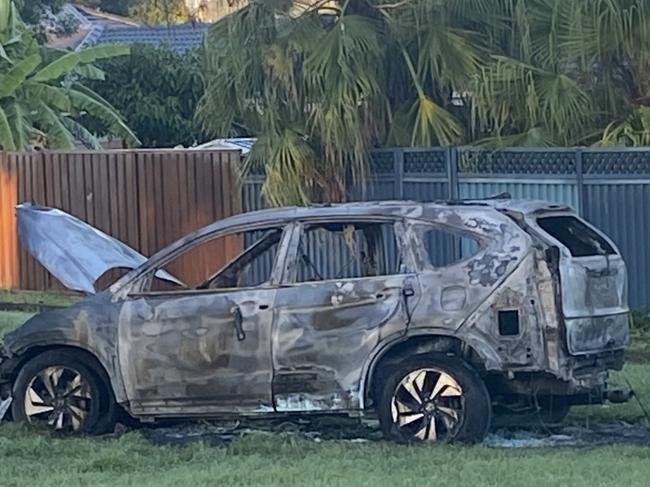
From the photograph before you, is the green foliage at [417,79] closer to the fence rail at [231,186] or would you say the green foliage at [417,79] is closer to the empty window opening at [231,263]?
the fence rail at [231,186]

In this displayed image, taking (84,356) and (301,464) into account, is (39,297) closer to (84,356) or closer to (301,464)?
(84,356)

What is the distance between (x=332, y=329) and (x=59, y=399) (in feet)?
6.72

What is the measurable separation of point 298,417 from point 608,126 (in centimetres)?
686

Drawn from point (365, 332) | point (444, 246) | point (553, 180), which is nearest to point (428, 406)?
point (365, 332)

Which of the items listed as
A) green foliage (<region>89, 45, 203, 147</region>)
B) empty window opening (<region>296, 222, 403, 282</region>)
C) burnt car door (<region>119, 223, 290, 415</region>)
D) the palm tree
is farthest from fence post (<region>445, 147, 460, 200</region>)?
green foliage (<region>89, 45, 203, 147</region>)

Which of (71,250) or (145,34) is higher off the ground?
(145,34)

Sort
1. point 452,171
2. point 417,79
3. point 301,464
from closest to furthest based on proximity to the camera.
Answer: point 301,464, point 417,79, point 452,171

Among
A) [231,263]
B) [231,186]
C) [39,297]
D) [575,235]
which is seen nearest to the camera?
[575,235]

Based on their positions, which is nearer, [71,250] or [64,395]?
[64,395]

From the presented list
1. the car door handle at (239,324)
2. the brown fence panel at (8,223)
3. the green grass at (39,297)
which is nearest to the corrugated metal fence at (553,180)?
the green grass at (39,297)

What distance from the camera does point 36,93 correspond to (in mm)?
24312

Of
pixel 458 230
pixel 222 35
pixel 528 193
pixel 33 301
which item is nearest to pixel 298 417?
pixel 458 230

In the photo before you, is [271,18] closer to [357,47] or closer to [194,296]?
[357,47]

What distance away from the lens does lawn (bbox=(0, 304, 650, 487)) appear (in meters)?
8.27
